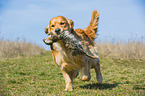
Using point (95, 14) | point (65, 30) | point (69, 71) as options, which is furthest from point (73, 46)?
point (95, 14)

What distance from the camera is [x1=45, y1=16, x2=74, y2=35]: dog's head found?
400 centimetres

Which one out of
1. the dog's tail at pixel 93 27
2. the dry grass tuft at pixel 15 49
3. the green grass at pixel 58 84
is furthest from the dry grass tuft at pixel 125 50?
the dog's tail at pixel 93 27

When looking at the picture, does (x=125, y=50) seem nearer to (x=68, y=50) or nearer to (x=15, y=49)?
(x=15, y=49)

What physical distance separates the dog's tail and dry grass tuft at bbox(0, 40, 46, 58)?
427 inches

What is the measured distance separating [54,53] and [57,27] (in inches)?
35.1

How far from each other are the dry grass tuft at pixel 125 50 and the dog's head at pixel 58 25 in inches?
461

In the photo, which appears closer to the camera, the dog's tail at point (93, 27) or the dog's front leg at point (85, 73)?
the dog's front leg at point (85, 73)

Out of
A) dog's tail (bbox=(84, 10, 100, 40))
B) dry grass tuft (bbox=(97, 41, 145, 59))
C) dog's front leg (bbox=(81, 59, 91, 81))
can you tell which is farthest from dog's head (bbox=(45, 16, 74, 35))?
dry grass tuft (bbox=(97, 41, 145, 59))

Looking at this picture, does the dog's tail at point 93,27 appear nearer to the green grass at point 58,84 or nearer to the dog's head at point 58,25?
the dog's head at point 58,25

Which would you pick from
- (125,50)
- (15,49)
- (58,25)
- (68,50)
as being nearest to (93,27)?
(68,50)

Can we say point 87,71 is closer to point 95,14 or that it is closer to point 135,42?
point 95,14

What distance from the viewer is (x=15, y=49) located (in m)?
16.1

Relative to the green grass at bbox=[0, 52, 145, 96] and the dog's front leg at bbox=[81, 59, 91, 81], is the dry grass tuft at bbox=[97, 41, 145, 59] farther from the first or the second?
the dog's front leg at bbox=[81, 59, 91, 81]

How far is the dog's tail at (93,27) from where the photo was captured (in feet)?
18.6
